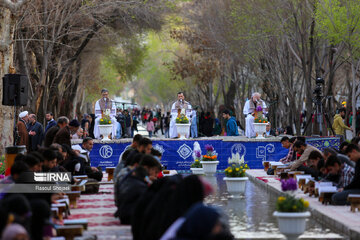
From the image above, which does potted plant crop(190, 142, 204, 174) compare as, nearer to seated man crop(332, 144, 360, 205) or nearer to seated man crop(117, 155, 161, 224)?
seated man crop(332, 144, 360, 205)

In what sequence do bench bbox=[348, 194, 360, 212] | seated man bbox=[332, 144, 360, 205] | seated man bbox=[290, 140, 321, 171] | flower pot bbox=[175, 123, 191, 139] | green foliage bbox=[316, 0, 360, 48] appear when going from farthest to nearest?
green foliage bbox=[316, 0, 360, 48], flower pot bbox=[175, 123, 191, 139], seated man bbox=[290, 140, 321, 171], seated man bbox=[332, 144, 360, 205], bench bbox=[348, 194, 360, 212]

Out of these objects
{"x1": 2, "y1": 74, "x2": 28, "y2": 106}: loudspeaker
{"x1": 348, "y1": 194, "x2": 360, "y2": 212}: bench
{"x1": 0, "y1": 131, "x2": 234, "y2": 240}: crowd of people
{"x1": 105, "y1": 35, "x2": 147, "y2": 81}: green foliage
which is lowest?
{"x1": 348, "y1": 194, "x2": 360, "y2": 212}: bench

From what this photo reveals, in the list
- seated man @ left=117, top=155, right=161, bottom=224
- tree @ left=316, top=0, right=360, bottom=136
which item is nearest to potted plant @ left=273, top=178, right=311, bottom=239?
seated man @ left=117, top=155, right=161, bottom=224

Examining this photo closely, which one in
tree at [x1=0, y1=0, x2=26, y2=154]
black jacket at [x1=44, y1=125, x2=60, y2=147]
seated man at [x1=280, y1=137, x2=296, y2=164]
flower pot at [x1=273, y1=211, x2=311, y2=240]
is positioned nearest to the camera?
flower pot at [x1=273, y1=211, x2=311, y2=240]

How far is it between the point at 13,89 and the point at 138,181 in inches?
353

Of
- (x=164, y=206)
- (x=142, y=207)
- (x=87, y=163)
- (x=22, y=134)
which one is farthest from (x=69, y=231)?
(x=22, y=134)

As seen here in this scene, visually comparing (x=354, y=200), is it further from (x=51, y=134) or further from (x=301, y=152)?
(x=51, y=134)

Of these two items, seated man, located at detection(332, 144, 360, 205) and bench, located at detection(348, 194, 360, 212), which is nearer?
bench, located at detection(348, 194, 360, 212)

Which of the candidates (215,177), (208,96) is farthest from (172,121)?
(208,96)

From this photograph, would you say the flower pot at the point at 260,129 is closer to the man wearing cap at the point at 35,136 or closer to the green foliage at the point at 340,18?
the green foliage at the point at 340,18

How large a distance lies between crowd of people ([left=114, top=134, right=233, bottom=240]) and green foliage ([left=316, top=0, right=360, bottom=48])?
687 inches

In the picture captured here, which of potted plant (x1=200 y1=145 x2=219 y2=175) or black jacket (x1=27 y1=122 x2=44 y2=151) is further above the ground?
black jacket (x1=27 y1=122 x2=44 y2=151)

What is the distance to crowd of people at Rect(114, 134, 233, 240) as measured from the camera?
6875 mm

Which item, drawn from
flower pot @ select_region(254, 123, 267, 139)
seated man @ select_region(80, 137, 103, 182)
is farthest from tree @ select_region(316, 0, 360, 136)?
seated man @ select_region(80, 137, 103, 182)
